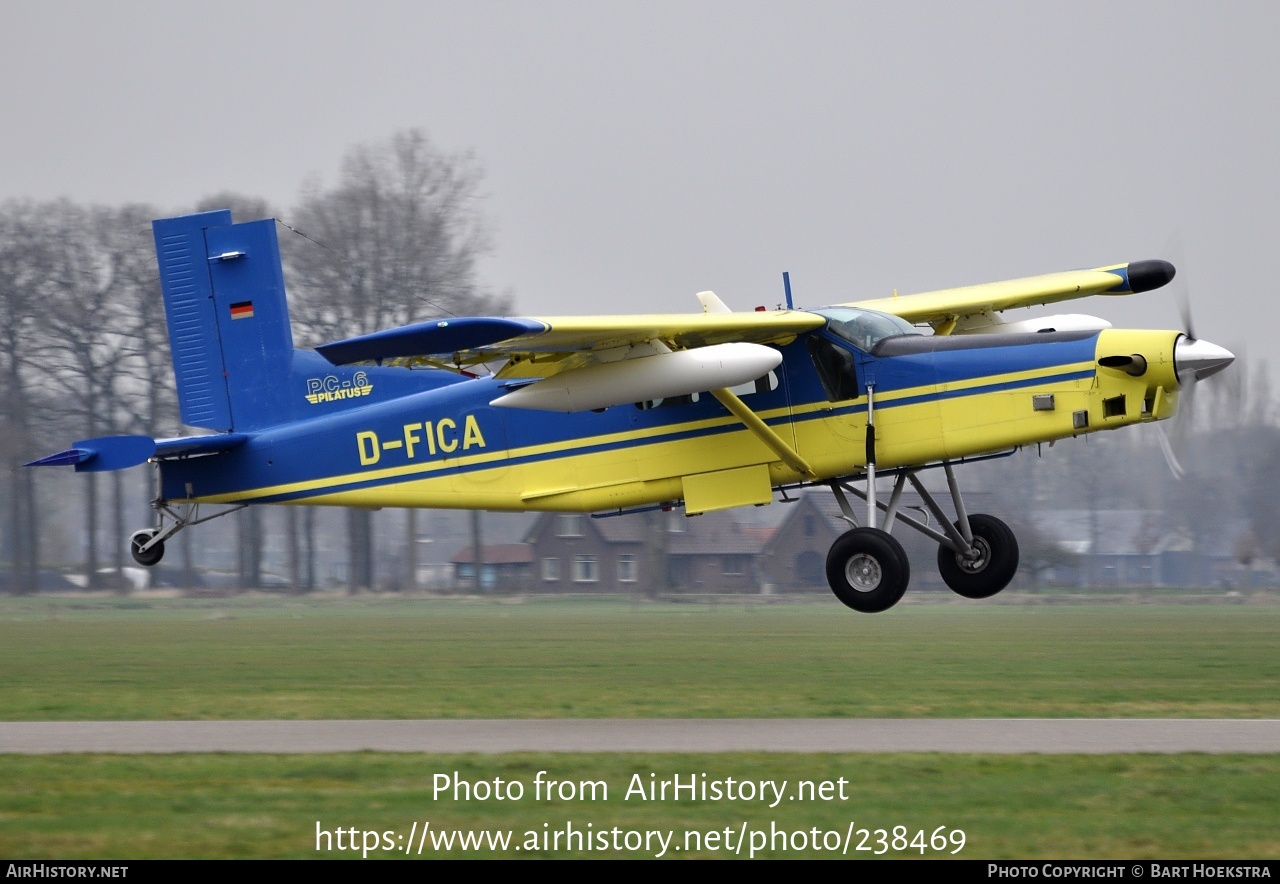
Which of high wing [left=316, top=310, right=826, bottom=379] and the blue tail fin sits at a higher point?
the blue tail fin

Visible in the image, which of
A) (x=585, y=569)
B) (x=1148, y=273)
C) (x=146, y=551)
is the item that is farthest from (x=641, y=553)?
(x=1148, y=273)

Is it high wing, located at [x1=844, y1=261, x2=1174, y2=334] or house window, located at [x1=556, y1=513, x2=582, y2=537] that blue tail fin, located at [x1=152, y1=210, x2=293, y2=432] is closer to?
high wing, located at [x1=844, y1=261, x2=1174, y2=334]

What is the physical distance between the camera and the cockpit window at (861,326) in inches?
631

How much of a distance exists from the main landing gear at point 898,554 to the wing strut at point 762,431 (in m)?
0.72

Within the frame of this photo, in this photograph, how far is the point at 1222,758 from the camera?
12062mm

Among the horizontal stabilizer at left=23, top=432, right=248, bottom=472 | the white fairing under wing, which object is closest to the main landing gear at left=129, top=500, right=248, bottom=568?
the horizontal stabilizer at left=23, top=432, right=248, bottom=472

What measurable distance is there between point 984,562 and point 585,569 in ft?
117

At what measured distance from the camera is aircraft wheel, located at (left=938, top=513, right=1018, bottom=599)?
56.6 feet

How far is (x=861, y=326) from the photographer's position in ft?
52.9

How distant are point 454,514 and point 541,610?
5368cm

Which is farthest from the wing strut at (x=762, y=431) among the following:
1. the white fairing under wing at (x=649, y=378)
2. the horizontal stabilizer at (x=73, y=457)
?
the horizontal stabilizer at (x=73, y=457)

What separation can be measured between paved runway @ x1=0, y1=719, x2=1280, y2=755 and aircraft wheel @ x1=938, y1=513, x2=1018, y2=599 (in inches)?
110

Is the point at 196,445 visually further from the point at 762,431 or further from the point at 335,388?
the point at 762,431

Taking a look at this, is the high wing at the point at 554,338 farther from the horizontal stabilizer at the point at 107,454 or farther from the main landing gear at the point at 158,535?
the main landing gear at the point at 158,535
